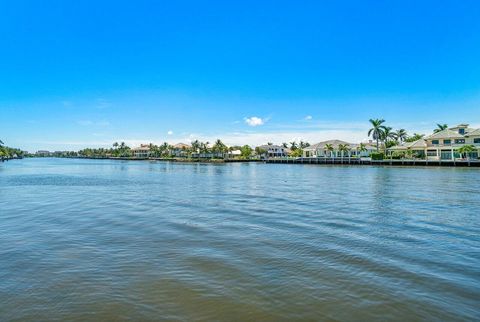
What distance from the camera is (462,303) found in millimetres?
7082

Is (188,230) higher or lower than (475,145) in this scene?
lower

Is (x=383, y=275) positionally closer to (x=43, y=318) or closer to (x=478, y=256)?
(x=478, y=256)

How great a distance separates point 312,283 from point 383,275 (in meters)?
2.14

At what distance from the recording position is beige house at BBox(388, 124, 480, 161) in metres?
76.8

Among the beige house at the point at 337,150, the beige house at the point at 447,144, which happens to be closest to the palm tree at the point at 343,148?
the beige house at the point at 337,150

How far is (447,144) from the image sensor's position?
268 ft

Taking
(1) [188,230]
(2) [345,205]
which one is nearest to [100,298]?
(1) [188,230]

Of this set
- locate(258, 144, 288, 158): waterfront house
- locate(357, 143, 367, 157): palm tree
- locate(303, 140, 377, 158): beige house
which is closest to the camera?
locate(357, 143, 367, 157): palm tree

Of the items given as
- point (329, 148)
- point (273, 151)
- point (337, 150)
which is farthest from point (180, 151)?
point (337, 150)

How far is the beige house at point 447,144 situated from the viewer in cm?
7679

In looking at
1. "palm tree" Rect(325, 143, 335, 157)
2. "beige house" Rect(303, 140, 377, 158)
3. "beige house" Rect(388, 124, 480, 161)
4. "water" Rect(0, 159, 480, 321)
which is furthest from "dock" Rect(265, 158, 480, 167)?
"water" Rect(0, 159, 480, 321)

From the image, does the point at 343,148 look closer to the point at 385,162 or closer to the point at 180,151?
the point at 385,162

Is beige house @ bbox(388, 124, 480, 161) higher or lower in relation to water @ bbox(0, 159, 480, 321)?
higher

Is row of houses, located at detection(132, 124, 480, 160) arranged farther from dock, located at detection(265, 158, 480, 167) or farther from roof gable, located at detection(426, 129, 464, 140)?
dock, located at detection(265, 158, 480, 167)
